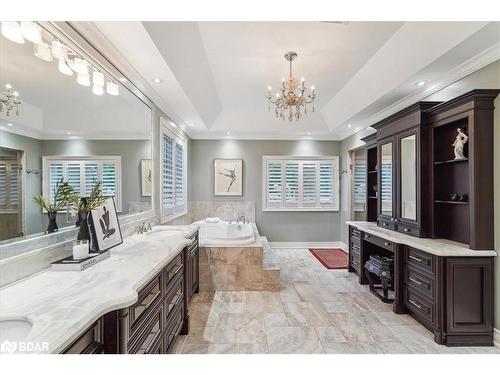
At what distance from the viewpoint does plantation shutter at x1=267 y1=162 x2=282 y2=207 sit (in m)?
6.17

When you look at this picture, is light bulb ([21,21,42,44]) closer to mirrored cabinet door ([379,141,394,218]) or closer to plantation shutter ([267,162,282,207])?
mirrored cabinet door ([379,141,394,218])

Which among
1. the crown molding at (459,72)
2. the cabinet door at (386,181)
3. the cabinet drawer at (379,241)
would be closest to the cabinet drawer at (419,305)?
the cabinet drawer at (379,241)

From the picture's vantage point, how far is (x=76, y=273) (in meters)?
1.56

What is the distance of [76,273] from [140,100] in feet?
7.34

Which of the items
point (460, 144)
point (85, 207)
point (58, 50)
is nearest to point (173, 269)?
point (85, 207)

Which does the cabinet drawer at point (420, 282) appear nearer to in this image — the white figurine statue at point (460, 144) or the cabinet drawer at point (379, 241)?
the cabinet drawer at point (379, 241)

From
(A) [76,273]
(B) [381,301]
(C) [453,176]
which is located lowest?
(B) [381,301]

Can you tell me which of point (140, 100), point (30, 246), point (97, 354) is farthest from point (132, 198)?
point (97, 354)

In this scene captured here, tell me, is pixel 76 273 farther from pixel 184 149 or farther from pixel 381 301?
pixel 184 149

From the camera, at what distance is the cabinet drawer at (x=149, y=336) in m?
1.43

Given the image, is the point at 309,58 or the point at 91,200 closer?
the point at 91,200

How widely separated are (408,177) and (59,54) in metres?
3.59

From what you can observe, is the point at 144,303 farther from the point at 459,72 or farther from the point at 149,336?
the point at 459,72

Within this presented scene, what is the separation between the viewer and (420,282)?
8.64 ft
